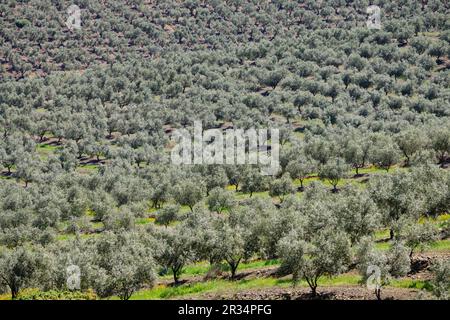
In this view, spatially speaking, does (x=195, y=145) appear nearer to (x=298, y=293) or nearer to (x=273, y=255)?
(x=273, y=255)

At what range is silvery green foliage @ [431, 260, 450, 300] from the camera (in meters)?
37.2

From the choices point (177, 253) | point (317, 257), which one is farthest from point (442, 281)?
point (177, 253)

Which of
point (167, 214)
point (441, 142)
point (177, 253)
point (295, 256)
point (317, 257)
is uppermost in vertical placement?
point (441, 142)

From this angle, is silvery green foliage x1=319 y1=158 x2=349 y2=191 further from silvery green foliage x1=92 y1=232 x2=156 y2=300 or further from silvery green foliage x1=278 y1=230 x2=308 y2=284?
silvery green foliage x1=278 y1=230 x2=308 y2=284

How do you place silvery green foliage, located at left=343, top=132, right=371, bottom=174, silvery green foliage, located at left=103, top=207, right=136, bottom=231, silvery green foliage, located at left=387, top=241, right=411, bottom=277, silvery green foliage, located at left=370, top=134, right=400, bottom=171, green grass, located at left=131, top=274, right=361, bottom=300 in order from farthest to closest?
1. silvery green foliage, located at left=343, top=132, right=371, bottom=174
2. silvery green foliage, located at left=370, top=134, right=400, bottom=171
3. silvery green foliage, located at left=103, top=207, right=136, bottom=231
4. green grass, located at left=131, top=274, right=361, bottom=300
5. silvery green foliage, located at left=387, top=241, right=411, bottom=277

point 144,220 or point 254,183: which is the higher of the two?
point 254,183

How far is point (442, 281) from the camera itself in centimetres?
3866

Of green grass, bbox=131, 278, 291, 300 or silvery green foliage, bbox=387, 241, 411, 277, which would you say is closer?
silvery green foliage, bbox=387, 241, 411, 277

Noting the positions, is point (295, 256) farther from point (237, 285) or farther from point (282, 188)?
point (282, 188)

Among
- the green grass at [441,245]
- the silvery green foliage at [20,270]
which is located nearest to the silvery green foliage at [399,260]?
the green grass at [441,245]

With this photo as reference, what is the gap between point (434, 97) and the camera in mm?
196375

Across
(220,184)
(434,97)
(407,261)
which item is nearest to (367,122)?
(434,97)

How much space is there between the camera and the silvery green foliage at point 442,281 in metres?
37.2

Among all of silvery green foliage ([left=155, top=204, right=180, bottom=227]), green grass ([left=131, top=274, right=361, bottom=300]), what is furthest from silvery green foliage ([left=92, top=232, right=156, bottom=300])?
silvery green foliage ([left=155, top=204, right=180, bottom=227])
